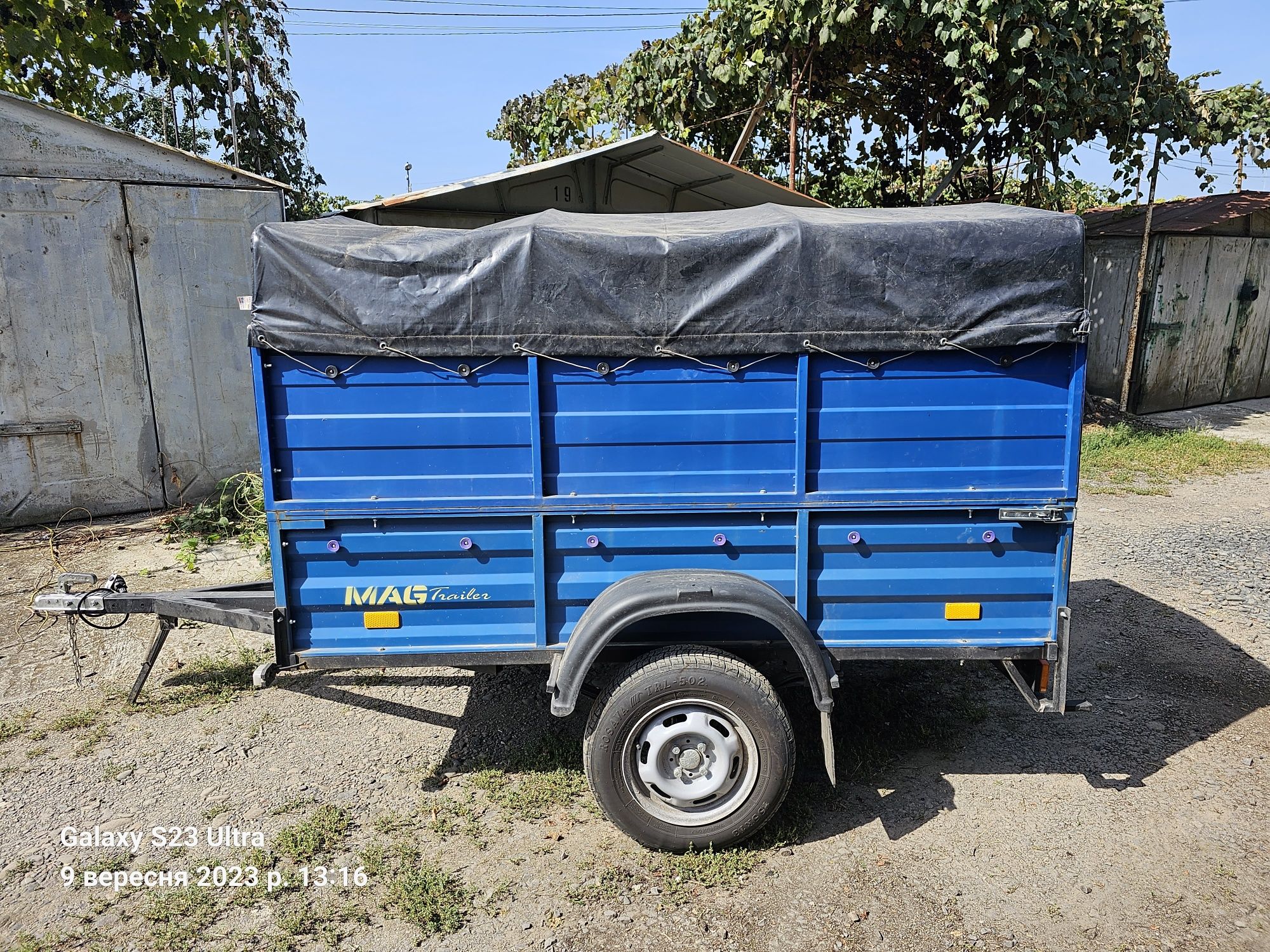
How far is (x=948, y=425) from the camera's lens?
3.58 meters

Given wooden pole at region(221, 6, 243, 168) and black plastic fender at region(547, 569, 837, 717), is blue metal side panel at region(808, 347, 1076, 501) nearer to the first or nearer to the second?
Result: black plastic fender at region(547, 569, 837, 717)

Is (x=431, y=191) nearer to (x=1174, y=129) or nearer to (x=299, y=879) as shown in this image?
(x=299, y=879)

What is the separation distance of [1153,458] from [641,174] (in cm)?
733

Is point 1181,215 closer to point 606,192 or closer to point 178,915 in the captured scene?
point 606,192

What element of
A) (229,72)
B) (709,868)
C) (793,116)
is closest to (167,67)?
(229,72)

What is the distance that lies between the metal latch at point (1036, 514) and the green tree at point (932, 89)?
770cm

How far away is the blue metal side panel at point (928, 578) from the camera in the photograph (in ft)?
11.9

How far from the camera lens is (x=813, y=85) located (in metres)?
11.6

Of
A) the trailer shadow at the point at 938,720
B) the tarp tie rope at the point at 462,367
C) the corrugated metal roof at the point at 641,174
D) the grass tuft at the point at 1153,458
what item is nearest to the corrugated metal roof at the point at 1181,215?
the grass tuft at the point at 1153,458

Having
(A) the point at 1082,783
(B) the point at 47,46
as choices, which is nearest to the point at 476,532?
(A) the point at 1082,783

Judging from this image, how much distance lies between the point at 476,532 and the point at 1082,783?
3072 millimetres

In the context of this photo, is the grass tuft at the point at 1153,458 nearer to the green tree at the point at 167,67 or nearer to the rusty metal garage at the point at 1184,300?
the rusty metal garage at the point at 1184,300

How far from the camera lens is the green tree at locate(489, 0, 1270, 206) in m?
9.66

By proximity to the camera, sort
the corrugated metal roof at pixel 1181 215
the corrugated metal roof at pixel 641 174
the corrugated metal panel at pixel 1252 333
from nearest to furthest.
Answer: the corrugated metal roof at pixel 641 174, the corrugated metal roof at pixel 1181 215, the corrugated metal panel at pixel 1252 333
